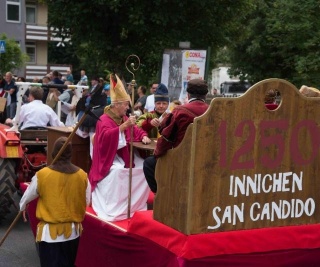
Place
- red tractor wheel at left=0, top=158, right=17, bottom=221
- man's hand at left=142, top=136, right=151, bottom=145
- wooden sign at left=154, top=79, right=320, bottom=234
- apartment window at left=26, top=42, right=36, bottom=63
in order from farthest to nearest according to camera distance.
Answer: apartment window at left=26, top=42, right=36, bottom=63 < red tractor wheel at left=0, top=158, right=17, bottom=221 < man's hand at left=142, top=136, right=151, bottom=145 < wooden sign at left=154, top=79, right=320, bottom=234

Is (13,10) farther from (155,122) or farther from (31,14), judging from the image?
(155,122)

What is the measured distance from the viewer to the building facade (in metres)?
52.3

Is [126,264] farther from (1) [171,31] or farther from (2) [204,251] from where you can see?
(1) [171,31]

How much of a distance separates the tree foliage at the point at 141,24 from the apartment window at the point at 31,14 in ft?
107

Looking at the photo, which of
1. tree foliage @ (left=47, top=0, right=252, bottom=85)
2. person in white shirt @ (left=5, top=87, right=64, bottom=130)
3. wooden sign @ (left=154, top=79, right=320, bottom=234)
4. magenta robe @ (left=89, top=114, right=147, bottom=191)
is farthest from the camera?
tree foliage @ (left=47, top=0, right=252, bottom=85)

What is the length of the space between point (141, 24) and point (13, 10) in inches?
1342

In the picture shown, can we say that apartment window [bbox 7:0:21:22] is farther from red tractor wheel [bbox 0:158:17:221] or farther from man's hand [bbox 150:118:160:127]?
man's hand [bbox 150:118:160:127]

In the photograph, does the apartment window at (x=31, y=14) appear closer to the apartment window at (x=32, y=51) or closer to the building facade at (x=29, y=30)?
the building facade at (x=29, y=30)

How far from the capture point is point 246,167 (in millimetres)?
5523

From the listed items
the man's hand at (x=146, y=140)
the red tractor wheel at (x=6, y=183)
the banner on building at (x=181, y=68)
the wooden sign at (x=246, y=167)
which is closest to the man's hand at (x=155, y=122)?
the man's hand at (x=146, y=140)

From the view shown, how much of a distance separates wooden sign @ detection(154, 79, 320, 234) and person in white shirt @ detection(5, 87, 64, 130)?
446 centimetres

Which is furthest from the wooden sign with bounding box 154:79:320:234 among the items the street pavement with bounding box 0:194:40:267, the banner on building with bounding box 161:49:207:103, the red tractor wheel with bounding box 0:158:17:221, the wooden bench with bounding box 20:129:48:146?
the banner on building with bounding box 161:49:207:103

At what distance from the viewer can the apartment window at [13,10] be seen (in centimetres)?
5212

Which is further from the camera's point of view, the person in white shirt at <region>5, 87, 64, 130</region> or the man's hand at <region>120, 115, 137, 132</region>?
the person in white shirt at <region>5, 87, 64, 130</region>
